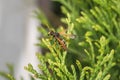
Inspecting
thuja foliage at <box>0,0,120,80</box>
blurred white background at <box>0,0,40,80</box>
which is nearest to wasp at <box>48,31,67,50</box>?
thuja foliage at <box>0,0,120,80</box>

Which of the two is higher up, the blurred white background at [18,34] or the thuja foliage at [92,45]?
the blurred white background at [18,34]

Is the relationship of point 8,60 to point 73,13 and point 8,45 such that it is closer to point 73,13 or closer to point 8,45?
point 8,45

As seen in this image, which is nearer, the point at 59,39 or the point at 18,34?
the point at 59,39

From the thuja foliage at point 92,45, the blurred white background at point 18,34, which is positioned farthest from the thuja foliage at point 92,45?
the blurred white background at point 18,34

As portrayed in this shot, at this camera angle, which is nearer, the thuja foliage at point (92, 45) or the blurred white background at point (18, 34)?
the thuja foliage at point (92, 45)

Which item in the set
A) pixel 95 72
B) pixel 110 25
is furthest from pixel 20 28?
pixel 95 72

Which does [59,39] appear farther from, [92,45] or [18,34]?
[18,34]

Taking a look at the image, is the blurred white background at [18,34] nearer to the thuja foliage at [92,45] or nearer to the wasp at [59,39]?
the thuja foliage at [92,45]

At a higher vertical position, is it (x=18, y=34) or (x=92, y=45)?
(x=18, y=34)

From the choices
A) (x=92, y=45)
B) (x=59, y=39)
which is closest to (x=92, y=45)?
(x=92, y=45)
